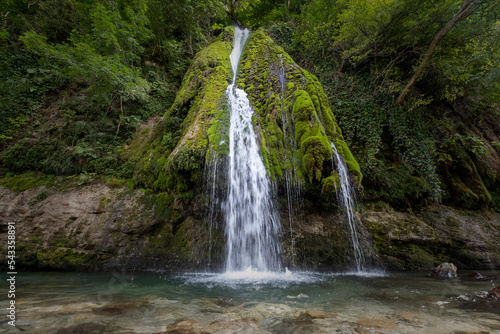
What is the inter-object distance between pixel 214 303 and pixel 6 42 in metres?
13.2

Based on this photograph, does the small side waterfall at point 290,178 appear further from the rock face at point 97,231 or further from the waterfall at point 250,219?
the rock face at point 97,231

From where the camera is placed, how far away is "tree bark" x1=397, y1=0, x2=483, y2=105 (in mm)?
6469

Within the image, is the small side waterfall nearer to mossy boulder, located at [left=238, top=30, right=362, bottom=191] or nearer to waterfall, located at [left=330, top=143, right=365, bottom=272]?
mossy boulder, located at [left=238, top=30, right=362, bottom=191]

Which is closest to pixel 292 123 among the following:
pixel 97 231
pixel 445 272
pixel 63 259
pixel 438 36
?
pixel 445 272

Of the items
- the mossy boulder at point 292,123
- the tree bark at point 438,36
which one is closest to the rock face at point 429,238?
the mossy boulder at point 292,123

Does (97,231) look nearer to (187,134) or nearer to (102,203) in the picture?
(102,203)

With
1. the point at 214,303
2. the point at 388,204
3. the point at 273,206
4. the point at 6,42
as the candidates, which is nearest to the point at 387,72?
the point at 388,204

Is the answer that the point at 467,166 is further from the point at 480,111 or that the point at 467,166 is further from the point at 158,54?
the point at 158,54

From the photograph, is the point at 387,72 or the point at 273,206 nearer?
the point at 273,206

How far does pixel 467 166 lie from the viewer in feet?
26.0

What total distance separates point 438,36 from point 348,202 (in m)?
7.20

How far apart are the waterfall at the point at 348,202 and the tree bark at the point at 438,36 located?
5250mm

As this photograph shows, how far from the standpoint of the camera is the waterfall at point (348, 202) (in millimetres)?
5055

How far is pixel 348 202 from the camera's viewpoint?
5.38 metres
